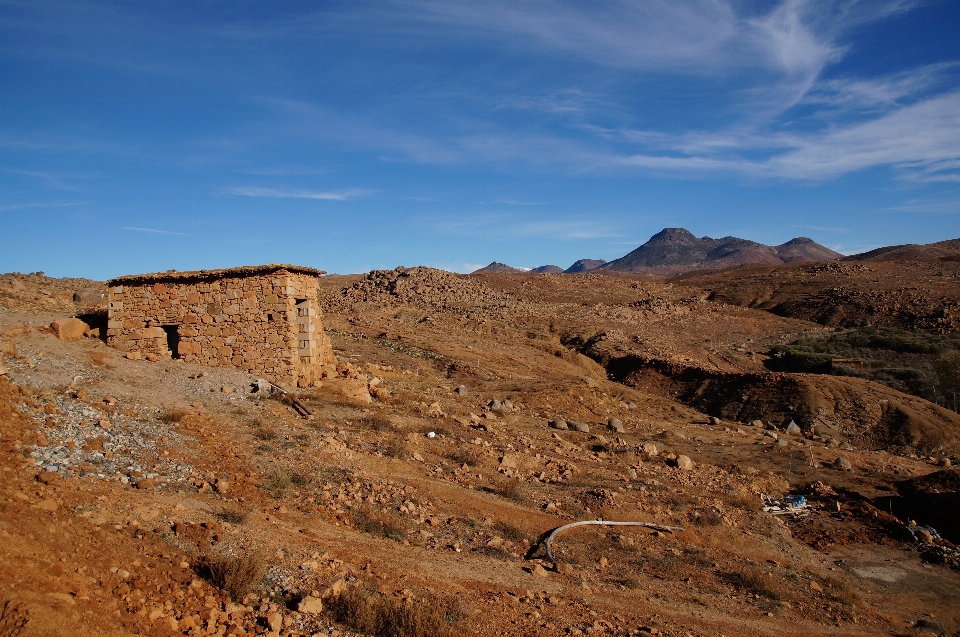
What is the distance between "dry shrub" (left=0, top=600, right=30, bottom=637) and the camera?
152 inches

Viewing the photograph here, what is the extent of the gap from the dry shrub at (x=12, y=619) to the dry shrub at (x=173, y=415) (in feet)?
18.9

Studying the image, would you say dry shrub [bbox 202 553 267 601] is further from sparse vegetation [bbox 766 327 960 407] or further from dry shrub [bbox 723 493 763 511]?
sparse vegetation [bbox 766 327 960 407]

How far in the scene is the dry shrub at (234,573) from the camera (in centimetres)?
544

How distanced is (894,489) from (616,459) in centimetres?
582

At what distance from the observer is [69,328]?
13.3 meters

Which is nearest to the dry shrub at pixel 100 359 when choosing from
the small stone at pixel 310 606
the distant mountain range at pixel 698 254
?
the small stone at pixel 310 606

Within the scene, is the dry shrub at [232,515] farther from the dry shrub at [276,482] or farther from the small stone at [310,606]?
the small stone at [310,606]

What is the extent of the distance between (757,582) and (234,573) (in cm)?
633

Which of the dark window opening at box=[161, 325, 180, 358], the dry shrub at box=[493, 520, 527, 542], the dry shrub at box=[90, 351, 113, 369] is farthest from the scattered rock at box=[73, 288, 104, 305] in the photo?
the dry shrub at box=[493, 520, 527, 542]

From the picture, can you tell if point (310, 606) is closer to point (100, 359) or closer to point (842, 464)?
point (100, 359)

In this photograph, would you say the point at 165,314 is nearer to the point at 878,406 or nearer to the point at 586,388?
the point at 586,388

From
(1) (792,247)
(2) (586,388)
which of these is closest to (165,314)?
(2) (586,388)

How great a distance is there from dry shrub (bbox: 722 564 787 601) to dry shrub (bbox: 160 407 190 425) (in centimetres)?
828

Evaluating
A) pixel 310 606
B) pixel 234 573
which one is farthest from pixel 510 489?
pixel 234 573
